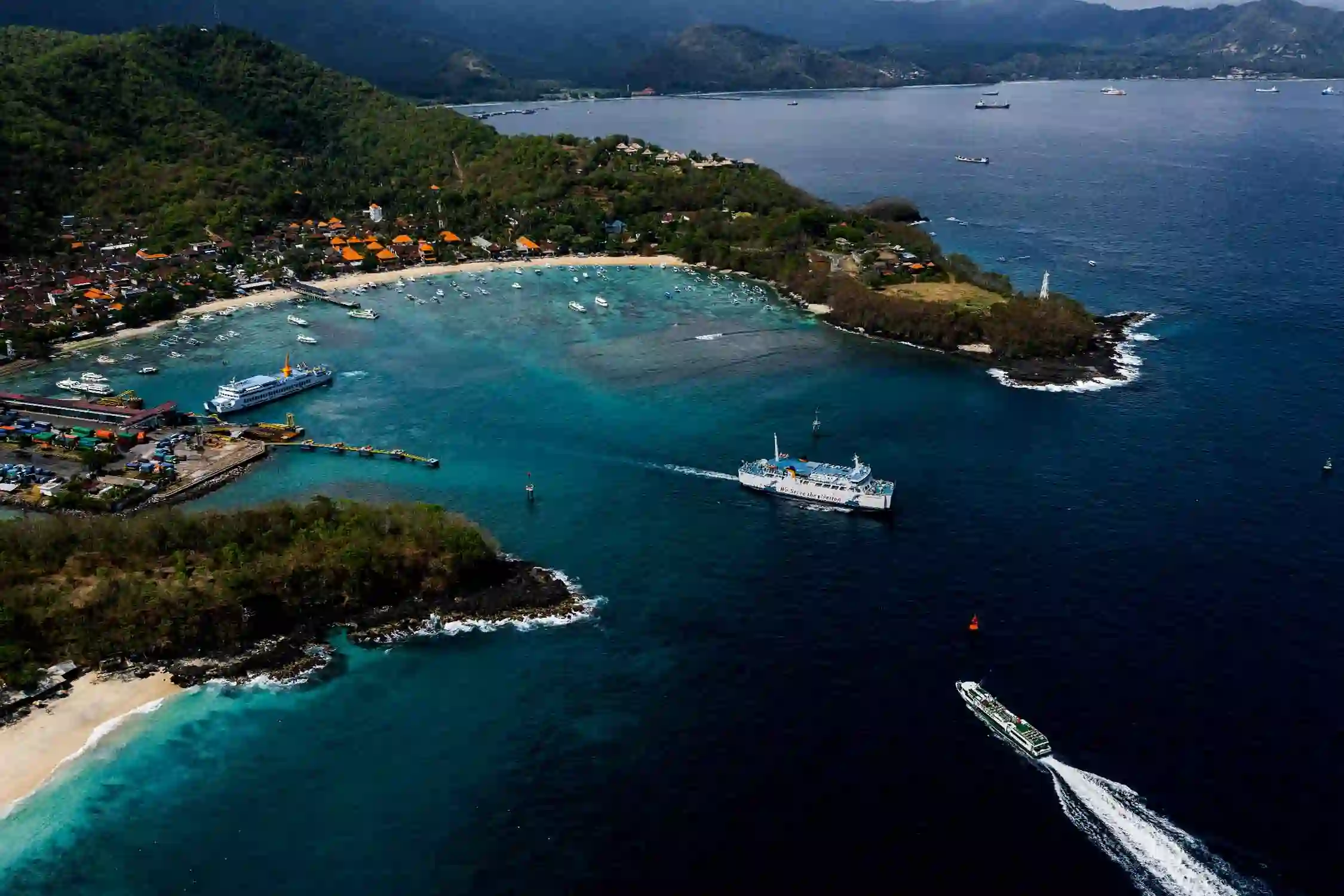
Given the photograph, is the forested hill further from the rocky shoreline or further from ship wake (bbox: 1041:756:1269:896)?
ship wake (bbox: 1041:756:1269:896)

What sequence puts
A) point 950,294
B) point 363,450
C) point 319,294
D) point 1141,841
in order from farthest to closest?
1. point 319,294
2. point 950,294
3. point 363,450
4. point 1141,841

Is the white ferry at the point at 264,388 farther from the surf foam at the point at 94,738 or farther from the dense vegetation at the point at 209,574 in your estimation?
the surf foam at the point at 94,738

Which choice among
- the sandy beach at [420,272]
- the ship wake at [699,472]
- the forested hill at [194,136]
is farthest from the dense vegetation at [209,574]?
the forested hill at [194,136]

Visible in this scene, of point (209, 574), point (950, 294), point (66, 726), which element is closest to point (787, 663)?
point (209, 574)

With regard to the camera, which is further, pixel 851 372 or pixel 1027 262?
pixel 1027 262

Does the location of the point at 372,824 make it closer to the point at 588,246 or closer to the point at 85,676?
the point at 85,676

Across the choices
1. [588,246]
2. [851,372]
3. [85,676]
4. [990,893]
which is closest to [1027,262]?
[851,372]

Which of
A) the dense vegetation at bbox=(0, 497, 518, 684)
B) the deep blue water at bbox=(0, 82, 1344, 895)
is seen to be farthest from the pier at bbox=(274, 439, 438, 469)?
the dense vegetation at bbox=(0, 497, 518, 684)

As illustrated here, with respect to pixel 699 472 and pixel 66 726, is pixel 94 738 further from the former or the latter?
pixel 699 472
